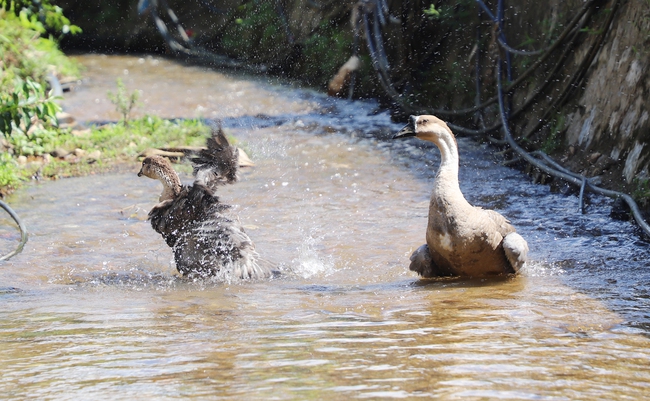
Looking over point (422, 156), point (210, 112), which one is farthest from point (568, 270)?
point (210, 112)

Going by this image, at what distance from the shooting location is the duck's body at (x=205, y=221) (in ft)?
20.0

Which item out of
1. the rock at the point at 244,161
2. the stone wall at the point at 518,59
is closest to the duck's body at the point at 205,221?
the rock at the point at 244,161

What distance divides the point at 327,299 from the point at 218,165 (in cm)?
181

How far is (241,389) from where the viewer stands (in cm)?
311

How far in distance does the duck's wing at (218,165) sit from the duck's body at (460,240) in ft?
5.07

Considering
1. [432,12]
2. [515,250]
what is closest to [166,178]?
[515,250]

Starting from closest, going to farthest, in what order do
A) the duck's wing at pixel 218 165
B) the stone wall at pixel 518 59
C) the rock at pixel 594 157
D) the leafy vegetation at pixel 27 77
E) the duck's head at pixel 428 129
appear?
the duck's head at pixel 428 129, the duck's wing at pixel 218 165, the leafy vegetation at pixel 27 77, the stone wall at pixel 518 59, the rock at pixel 594 157

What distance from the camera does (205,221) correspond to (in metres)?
6.23

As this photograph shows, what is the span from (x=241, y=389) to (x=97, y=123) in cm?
926

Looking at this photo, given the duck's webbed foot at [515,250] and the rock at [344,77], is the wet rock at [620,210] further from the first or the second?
the rock at [344,77]

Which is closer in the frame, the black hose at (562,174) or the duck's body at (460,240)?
the duck's body at (460,240)

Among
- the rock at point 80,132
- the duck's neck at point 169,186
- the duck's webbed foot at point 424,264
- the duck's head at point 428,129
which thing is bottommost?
the rock at point 80,132

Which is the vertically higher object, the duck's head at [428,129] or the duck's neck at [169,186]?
the duck's head at [428,129]

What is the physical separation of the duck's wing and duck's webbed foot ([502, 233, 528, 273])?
81.4 inches
